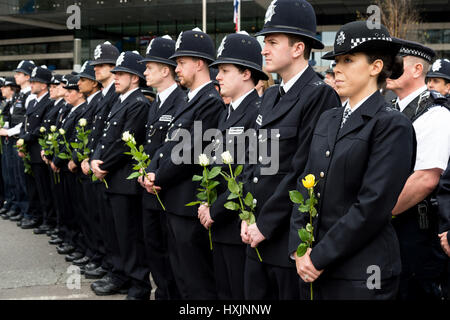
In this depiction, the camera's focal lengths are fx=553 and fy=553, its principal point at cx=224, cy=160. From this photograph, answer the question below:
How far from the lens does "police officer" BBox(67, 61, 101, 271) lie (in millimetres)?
6481

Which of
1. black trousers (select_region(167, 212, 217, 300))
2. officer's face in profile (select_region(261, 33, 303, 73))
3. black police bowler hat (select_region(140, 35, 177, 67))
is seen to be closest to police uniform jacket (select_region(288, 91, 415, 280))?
officer's face in profile (select_region(261, 33, 303, 73))

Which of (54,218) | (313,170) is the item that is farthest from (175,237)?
(54,218)

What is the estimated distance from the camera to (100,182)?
5.81 meters

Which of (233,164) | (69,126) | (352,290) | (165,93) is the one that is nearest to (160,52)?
(165,93)

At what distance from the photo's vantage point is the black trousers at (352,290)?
2.63m

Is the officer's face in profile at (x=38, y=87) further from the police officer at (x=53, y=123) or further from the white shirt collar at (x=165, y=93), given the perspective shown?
the white shirt collar at (x=165, y=93)

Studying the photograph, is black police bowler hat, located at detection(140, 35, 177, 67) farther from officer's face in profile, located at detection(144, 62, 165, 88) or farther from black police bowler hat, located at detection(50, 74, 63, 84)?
black police bowler hat, located at detection(50, 74, 63, 84)

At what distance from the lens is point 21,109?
9797 mm

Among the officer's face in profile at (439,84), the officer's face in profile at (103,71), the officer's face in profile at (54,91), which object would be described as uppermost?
the officer's face in profile at (103,71)

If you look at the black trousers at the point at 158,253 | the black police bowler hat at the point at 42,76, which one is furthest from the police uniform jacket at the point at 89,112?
the black police bowler hat at the point at 42,76

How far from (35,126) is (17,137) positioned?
120 centimetres

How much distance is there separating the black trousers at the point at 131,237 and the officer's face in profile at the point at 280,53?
98.5 inches

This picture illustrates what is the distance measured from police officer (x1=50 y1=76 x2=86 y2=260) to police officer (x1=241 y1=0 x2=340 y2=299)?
13.9 feet

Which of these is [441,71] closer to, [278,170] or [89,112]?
[278,170]
